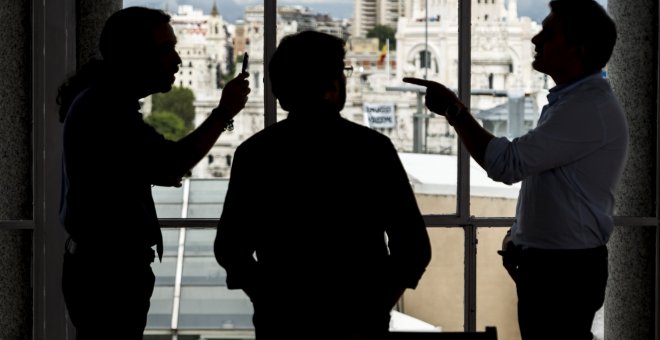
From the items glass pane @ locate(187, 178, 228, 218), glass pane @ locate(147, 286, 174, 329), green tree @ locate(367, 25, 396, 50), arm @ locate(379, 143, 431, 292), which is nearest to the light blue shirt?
arm @ locate(379, 143, 431, 292)

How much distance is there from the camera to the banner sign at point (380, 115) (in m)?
3.67

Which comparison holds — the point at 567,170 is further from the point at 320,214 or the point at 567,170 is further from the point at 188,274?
the point at 188,274

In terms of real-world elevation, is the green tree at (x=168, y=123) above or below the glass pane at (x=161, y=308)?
above

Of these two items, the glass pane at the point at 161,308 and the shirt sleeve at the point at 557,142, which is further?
the glass pane at the point at 161,308

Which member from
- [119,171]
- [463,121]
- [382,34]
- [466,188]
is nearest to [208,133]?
[119,171]

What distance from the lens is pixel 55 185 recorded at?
362cm

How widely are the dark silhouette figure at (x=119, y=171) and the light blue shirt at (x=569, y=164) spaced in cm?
87

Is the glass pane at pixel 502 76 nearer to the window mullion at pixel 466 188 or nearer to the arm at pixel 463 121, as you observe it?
the window mullion at pixel 466 188

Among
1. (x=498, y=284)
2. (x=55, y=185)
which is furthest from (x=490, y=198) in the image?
(x=55, y=185)

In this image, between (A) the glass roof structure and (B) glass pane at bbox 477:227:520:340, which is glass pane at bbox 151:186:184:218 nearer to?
(A) the glass roof structure

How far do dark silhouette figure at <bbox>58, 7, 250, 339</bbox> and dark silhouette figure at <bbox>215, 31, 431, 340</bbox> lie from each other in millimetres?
594

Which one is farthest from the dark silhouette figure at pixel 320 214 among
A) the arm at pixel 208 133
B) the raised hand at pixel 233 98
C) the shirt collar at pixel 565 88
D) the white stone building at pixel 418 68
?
the white stone building at pixel 418 68

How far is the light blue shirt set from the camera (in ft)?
8.66

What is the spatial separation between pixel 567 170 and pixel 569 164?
0.06 feet
